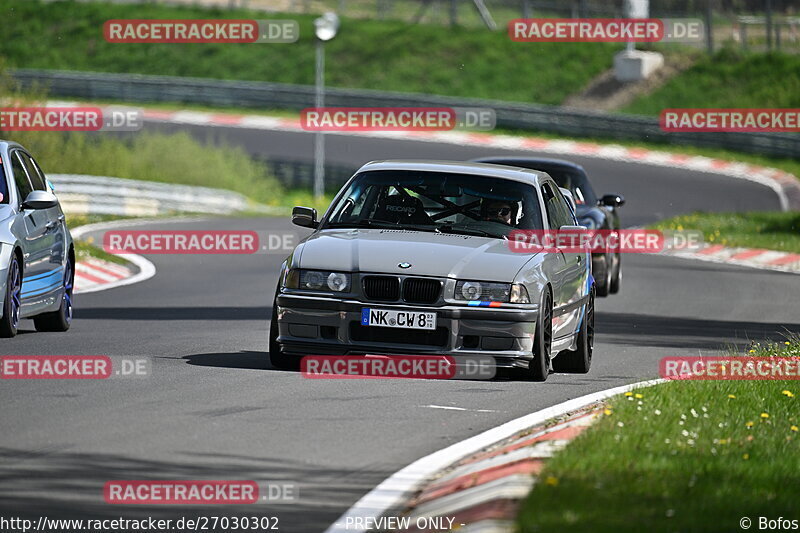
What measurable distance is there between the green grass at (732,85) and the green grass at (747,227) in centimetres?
1680

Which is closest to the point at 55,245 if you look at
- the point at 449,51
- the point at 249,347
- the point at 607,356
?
the point at 249,347

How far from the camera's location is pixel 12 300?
13.5 meters

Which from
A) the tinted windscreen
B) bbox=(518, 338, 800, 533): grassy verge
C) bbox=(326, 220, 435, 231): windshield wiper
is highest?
the tinted windscreen

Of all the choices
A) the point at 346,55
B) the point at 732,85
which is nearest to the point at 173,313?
the point at 732,85

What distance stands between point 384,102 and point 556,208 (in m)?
39.0

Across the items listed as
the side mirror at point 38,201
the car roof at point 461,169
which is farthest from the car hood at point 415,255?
the side mirror at point 38,201

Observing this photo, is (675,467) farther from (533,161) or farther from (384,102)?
(384,102)

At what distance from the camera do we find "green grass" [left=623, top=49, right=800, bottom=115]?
52.0 metres

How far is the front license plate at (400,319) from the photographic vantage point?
37.3 feet

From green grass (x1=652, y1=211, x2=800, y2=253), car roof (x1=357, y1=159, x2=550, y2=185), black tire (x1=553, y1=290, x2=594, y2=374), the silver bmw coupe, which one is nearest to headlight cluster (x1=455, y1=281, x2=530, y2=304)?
the silver bmw coupe

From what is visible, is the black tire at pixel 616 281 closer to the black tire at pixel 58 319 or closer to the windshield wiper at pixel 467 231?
the black tire at pixel 58 319

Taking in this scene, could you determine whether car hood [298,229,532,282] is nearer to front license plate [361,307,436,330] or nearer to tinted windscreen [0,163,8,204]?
front license plate [361,307,436,330]

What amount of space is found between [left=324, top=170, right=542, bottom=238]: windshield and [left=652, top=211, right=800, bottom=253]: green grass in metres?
17.5

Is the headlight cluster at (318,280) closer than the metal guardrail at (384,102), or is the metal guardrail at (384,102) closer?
the headlight cluster at (318,280)
